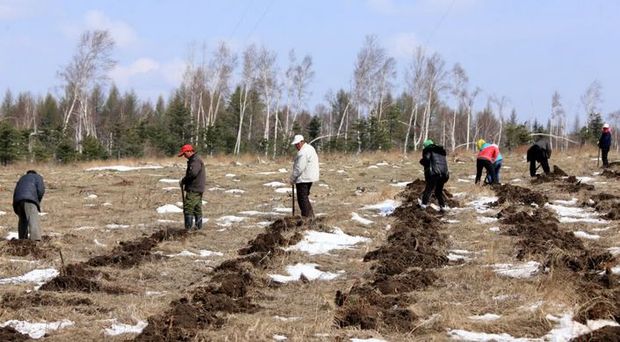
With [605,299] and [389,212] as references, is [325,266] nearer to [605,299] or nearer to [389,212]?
[605,299]

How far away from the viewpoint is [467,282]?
776cm

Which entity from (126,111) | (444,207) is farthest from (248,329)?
(126,111)

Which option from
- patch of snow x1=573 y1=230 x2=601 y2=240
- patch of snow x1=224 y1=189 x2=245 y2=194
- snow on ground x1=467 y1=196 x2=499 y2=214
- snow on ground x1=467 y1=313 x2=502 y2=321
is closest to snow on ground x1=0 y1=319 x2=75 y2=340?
snow on ground x1=467 y1=313 x2=502 y2=321

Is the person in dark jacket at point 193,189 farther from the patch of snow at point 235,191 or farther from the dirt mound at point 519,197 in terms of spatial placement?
the patch of snow at point 235,191

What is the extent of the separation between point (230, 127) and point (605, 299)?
188 ft

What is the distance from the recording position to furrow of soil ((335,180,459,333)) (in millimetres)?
6027

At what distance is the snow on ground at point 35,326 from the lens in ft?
18.9

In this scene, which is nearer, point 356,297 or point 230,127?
point 356,297

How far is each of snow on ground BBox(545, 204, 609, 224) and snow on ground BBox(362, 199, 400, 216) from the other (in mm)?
3363

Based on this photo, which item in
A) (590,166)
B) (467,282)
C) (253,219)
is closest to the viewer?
(467,282)

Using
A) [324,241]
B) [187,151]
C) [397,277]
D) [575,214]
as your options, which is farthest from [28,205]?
[575,214]

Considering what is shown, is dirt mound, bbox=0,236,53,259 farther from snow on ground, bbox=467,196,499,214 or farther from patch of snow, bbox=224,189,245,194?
patch of snow, bbox=224,189,245,194

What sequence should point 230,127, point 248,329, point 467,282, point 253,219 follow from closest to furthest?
point 248,329, point 467,282, point 253,219, point 230,127

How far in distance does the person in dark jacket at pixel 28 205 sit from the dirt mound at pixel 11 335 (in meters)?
5.63
